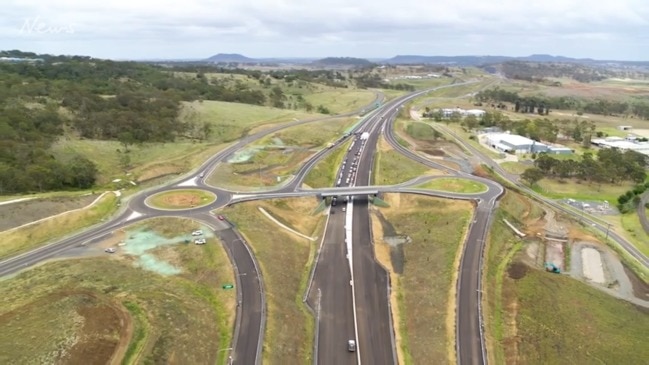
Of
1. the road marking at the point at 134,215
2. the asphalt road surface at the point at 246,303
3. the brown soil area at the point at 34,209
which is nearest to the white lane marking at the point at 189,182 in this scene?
the road marking at the point at 134,215

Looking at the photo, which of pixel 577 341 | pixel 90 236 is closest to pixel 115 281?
pixel 90 236

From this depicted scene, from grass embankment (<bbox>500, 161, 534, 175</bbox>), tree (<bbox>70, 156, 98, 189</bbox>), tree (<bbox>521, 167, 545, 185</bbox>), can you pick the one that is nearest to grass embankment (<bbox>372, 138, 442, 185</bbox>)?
tree (<bbox>521, 167, 545, 185</bbox>)

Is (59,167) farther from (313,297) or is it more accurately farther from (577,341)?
(577,341)

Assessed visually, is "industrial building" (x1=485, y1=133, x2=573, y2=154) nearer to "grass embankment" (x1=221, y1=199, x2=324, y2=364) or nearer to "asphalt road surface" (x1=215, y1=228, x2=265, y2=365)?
"grass embankment" (x1=221, y1=199, x2=324, y2=364)

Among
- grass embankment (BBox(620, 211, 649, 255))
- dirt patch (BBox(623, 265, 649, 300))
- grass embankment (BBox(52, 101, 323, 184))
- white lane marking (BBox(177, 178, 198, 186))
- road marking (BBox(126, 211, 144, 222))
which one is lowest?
dirt patch (BBox(623, 265, 649, 300))

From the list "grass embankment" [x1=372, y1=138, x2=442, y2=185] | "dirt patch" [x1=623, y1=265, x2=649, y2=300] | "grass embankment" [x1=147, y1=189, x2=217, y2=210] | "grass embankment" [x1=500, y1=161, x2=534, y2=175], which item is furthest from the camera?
"grass embankment" [x1=500, y1=161, x2=534, y2=175]

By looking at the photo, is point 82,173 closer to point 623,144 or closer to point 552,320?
point 552,320

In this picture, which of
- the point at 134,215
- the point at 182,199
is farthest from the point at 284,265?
the point at 134,215
